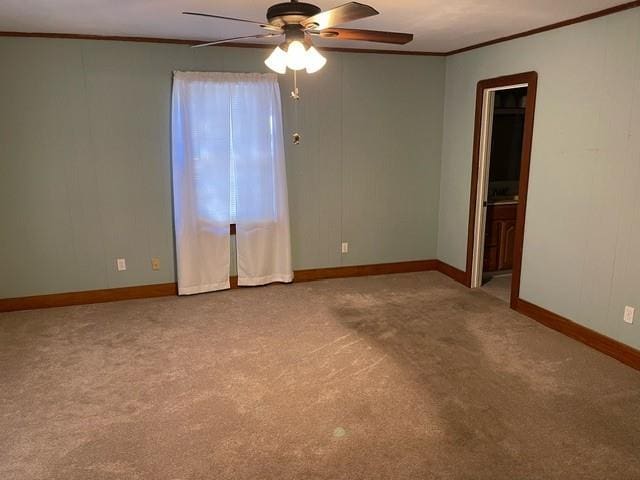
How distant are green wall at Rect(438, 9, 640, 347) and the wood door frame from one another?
6 cm

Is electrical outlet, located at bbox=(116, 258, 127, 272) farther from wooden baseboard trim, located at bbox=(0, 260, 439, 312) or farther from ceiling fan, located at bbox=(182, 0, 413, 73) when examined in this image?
ceiling fan, located at bbox=(182, 0, 413, 73)

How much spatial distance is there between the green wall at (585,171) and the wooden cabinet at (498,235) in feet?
3.53

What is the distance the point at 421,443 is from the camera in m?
2.49

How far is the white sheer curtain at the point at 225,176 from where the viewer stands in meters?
4.47

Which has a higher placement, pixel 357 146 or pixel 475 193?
pixel 357 146

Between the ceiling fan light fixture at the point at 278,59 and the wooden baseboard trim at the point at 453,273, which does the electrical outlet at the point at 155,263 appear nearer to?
the ceiling fan light fixture at the point at 278,59

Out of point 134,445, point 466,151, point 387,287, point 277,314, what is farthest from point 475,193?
point 134,445

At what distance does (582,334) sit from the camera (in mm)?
3650

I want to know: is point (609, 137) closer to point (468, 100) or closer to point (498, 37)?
point (498, 37)

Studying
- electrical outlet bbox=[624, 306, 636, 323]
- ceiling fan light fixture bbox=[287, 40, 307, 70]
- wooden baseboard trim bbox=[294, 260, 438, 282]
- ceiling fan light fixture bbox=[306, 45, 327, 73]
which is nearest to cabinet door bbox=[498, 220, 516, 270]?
wooden baseboard trim bbox=[294, 260, 438, 282]

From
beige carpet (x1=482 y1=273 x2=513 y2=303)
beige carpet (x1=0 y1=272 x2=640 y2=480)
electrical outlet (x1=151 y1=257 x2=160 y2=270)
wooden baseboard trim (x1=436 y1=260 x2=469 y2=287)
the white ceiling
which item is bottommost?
beige carpet (x1=0 y1=272 x2=640 y2=480)

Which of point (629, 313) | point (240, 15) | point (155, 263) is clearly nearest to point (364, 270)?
point (155, 263)

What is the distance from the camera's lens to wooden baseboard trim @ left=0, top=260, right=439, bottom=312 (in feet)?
14.5

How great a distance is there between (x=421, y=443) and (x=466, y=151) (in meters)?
3.36
